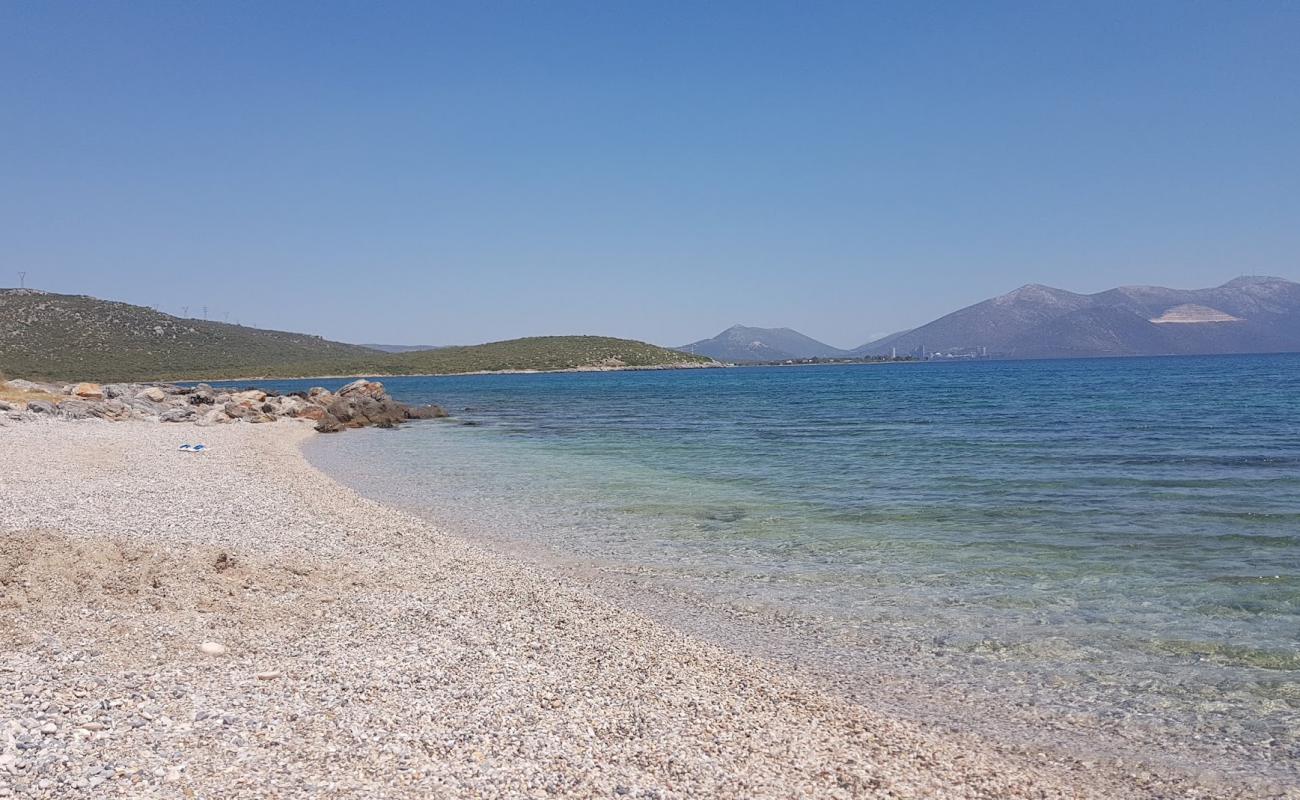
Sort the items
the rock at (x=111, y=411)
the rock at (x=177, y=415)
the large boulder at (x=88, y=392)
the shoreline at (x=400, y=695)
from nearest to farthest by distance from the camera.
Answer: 1. the shoreline at (x=400, y=695)
2. the rock at (x=111, y=411)
3. the rock at (x=177, y=415)
4. the large boulder at (x=88, y=392)

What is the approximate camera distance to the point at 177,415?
133 feet

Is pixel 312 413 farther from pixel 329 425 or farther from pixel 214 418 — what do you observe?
pixel 329 425

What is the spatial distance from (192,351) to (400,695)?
493ft

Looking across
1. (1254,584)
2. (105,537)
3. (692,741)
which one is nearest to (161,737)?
(692,741)

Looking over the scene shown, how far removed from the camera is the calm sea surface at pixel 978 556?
23.1 ft

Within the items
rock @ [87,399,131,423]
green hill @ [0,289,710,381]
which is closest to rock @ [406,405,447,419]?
rock @ [87,399,131,423]

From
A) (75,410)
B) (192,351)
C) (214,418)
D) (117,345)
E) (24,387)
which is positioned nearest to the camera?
(75,410)

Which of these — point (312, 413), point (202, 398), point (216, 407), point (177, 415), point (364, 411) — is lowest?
point (312, 413)

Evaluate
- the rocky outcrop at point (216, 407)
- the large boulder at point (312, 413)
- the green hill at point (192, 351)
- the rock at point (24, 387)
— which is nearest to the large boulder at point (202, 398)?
the rocky outcrop at point (216, 407)

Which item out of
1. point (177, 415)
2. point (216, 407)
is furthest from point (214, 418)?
point (216, 407)

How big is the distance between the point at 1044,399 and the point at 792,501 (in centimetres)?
4062

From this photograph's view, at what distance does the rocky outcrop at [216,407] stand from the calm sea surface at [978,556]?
1539 cm

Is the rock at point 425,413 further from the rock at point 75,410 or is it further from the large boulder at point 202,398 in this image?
the rock at point 75,410

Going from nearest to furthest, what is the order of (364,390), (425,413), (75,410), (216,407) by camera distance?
(75,410), (216,407), (425,413), (364,390)
